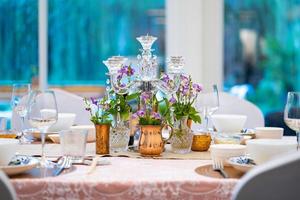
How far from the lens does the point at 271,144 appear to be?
1.36 meters

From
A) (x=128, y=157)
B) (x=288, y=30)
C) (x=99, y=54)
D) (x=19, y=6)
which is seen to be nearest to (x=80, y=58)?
(x=99, y=54)

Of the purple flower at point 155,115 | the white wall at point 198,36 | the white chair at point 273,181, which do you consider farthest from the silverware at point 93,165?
the white wall at point 198,36

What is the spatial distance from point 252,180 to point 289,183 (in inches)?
3.4

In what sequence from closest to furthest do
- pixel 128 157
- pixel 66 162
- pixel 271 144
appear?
pixel 271 144
pixel 66 162
pixel 128 157

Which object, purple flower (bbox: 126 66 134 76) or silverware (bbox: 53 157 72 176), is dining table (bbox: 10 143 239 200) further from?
purple flower (bbox: 126 66 134 76)

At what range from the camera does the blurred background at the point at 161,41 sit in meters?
3.97

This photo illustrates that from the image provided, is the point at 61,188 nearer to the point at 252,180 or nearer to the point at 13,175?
the point at 13,175

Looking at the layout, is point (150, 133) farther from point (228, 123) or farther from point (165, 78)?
point (228, 123)

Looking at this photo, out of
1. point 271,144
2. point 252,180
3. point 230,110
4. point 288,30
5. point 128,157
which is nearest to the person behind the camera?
point 252,180

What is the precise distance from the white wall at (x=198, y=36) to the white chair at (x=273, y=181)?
2.86 m

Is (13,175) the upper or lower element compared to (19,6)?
lower

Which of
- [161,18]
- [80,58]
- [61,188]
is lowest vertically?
[61,188]

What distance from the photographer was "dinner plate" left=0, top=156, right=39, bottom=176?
131 centimetres

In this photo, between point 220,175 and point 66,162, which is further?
point 66,162
